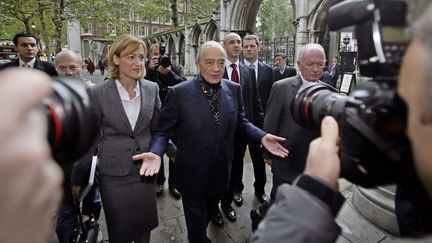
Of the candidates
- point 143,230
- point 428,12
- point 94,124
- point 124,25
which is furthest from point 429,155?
point 124,25

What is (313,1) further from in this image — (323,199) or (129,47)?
(323,199)

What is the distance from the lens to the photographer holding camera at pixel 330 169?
62 cm

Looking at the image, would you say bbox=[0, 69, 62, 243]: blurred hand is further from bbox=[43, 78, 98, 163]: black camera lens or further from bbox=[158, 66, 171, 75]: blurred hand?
bbox=[158, 66, 171, 75]: blurred hand

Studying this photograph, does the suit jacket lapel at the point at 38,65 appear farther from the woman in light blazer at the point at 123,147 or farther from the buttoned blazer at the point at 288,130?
the buttoned blazer at the point at 288,130

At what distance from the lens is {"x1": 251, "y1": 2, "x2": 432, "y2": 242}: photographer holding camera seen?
62cm

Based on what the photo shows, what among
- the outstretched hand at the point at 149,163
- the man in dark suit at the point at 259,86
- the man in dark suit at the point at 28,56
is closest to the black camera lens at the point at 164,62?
the man in dark suit at the point at 259,86

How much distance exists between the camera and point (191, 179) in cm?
261

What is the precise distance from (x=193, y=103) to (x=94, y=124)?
5.68 ft

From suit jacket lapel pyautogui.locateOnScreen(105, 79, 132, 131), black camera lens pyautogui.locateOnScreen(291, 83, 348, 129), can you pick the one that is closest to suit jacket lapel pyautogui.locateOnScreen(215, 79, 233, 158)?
suit jacket lapel pyautogui.locateOnScreen(105, 79, 132, 131)

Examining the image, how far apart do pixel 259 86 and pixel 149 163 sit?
243cm

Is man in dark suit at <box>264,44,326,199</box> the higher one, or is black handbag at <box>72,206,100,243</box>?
man in dark suit at <box>264,44,326,199</box>

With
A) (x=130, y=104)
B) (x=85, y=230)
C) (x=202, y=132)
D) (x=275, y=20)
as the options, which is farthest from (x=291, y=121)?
(x=275, y=20)

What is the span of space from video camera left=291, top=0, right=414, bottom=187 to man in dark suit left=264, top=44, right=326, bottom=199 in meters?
1.81

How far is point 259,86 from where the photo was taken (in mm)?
4230
